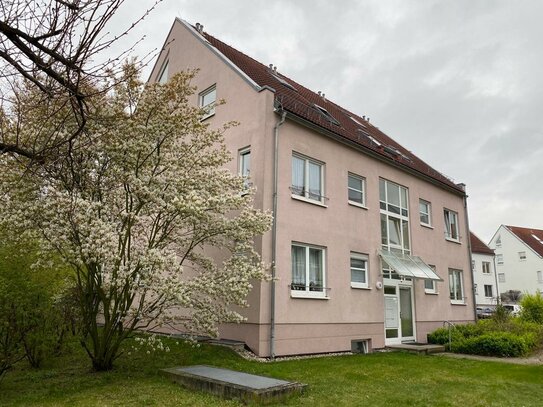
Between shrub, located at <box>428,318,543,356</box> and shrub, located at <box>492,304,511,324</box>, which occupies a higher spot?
shrub, located at <box>492,304,511,324</box>

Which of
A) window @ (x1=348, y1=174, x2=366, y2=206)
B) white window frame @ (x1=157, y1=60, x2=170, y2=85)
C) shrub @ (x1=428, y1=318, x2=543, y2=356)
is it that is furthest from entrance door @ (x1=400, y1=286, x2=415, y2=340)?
white window frame @ (x1=157, y1=60, x2=170, y2=85)

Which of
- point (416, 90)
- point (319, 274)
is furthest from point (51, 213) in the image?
point (416, 90)

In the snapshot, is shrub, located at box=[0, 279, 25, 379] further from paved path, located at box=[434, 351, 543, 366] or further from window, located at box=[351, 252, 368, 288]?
paved path, located at box=[434, 351, 543, 366]

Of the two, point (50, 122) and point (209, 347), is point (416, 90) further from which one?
point (50, 122)

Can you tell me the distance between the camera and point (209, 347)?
1187 cm

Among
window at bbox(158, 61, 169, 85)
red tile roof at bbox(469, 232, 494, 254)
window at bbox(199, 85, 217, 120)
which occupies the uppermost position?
window at bbox(158, 61, 169, 85)

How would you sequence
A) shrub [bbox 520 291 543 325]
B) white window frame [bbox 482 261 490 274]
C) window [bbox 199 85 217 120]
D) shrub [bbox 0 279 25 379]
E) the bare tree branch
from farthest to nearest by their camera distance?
1. white window frame [bbox 482 261 490 274]
2. shrub [bbox 520 291 543 325]
3. window [bbox 199 85 217 120]
4. shrub [bbox 0 279 25 379]
5. the bare tree branch

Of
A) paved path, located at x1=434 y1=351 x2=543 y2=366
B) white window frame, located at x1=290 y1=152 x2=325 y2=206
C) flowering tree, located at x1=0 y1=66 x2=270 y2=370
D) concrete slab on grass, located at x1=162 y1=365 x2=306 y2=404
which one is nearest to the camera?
concrete slab on grass, located at x1=162 y1=365 x2=306 y2=404

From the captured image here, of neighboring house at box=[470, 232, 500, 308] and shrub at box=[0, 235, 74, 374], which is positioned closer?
shrub at box=[0, 235, 74, 374]

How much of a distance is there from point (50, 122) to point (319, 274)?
29.0 feet

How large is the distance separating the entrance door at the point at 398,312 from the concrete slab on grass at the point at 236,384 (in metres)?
9.38

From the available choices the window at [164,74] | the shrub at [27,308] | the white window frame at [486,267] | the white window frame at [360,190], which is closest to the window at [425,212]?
the white window frame at [360,190]

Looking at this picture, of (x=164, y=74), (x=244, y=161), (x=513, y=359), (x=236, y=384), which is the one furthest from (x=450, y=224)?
(x=236, y=384)

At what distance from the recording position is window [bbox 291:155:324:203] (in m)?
13.8
